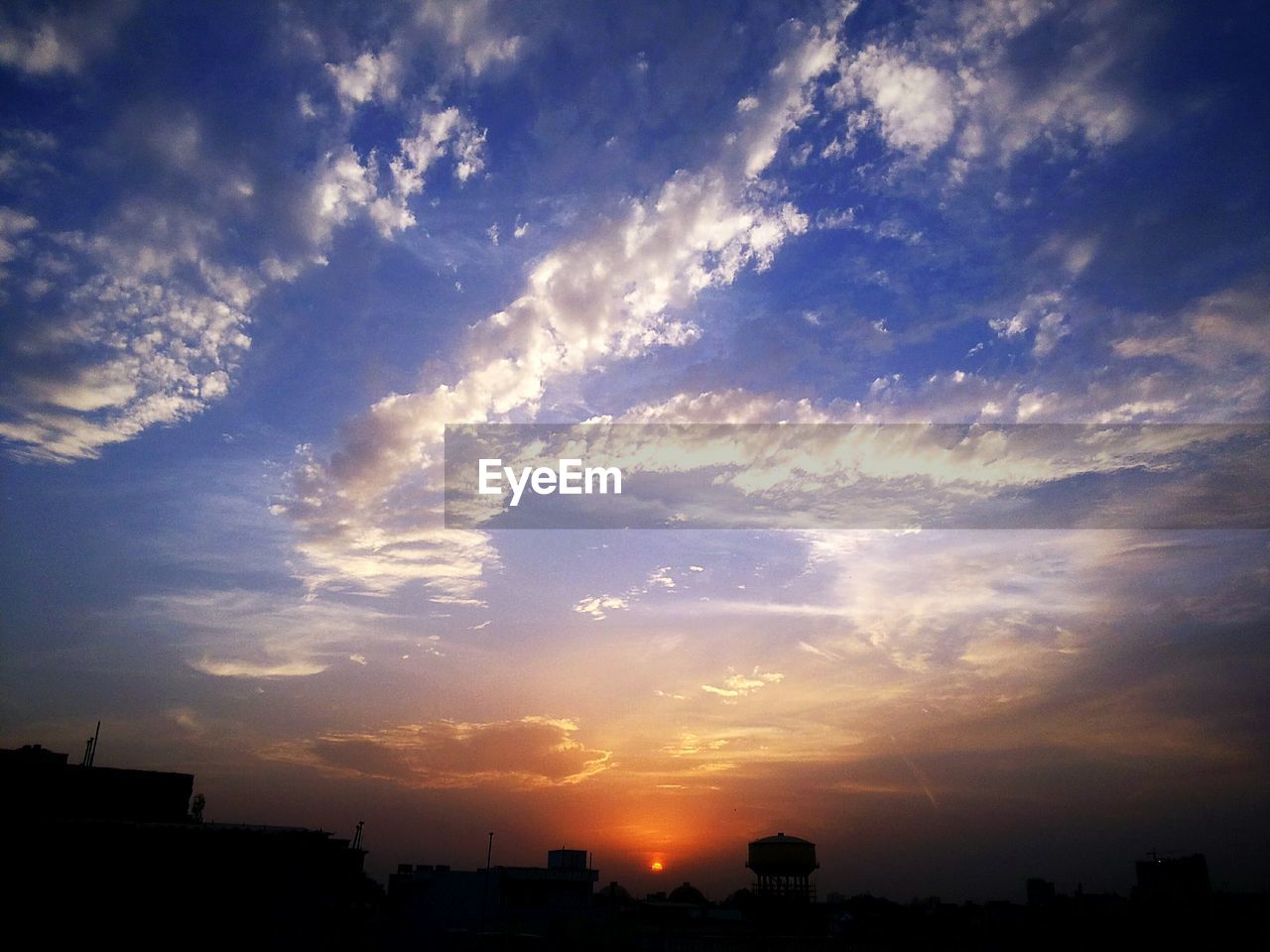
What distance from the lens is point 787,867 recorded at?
190 feet

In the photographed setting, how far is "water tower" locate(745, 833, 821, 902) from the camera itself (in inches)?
2269

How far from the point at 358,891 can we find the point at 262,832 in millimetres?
10113

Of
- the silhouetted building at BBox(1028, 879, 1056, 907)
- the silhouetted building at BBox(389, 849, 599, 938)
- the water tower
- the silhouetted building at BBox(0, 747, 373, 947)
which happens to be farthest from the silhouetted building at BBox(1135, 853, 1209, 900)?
the silhouetted building at BBox(0, 747, 373, 947)

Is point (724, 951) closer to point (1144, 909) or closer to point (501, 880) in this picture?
point (501, 880)

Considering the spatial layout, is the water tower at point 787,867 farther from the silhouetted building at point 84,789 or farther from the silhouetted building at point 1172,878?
the silhouetted building at point 84,789

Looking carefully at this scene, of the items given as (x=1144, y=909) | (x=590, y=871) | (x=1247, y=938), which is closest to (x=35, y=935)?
(x=590, y=871)

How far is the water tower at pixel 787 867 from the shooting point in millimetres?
57625

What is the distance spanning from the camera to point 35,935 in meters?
24.7

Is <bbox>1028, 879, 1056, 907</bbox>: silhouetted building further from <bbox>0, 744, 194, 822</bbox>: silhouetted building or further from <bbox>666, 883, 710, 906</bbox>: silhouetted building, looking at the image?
<bbox>0, 744, 194, 822</bbox>: silhouetted building

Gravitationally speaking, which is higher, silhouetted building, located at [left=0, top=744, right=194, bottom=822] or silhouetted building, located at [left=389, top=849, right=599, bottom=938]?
silhouetted building, located at [left=0, top=744, right=194, bottom=822]

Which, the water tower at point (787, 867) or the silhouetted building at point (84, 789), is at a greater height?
the silhouetted building at point (84, 789)

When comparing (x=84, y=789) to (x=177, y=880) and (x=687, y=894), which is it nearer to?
(x=177, y=880)

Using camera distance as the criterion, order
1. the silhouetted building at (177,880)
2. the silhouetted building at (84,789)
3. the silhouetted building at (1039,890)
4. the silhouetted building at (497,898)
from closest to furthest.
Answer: the silhouetted building at (177,880) < the silhouetted building at (84,789) < the silhouetted building at (497,898) < the silhouetted building at (1039,890)

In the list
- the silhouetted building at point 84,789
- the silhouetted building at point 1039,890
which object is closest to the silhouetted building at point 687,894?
the silhouetted building at point 1039,890
